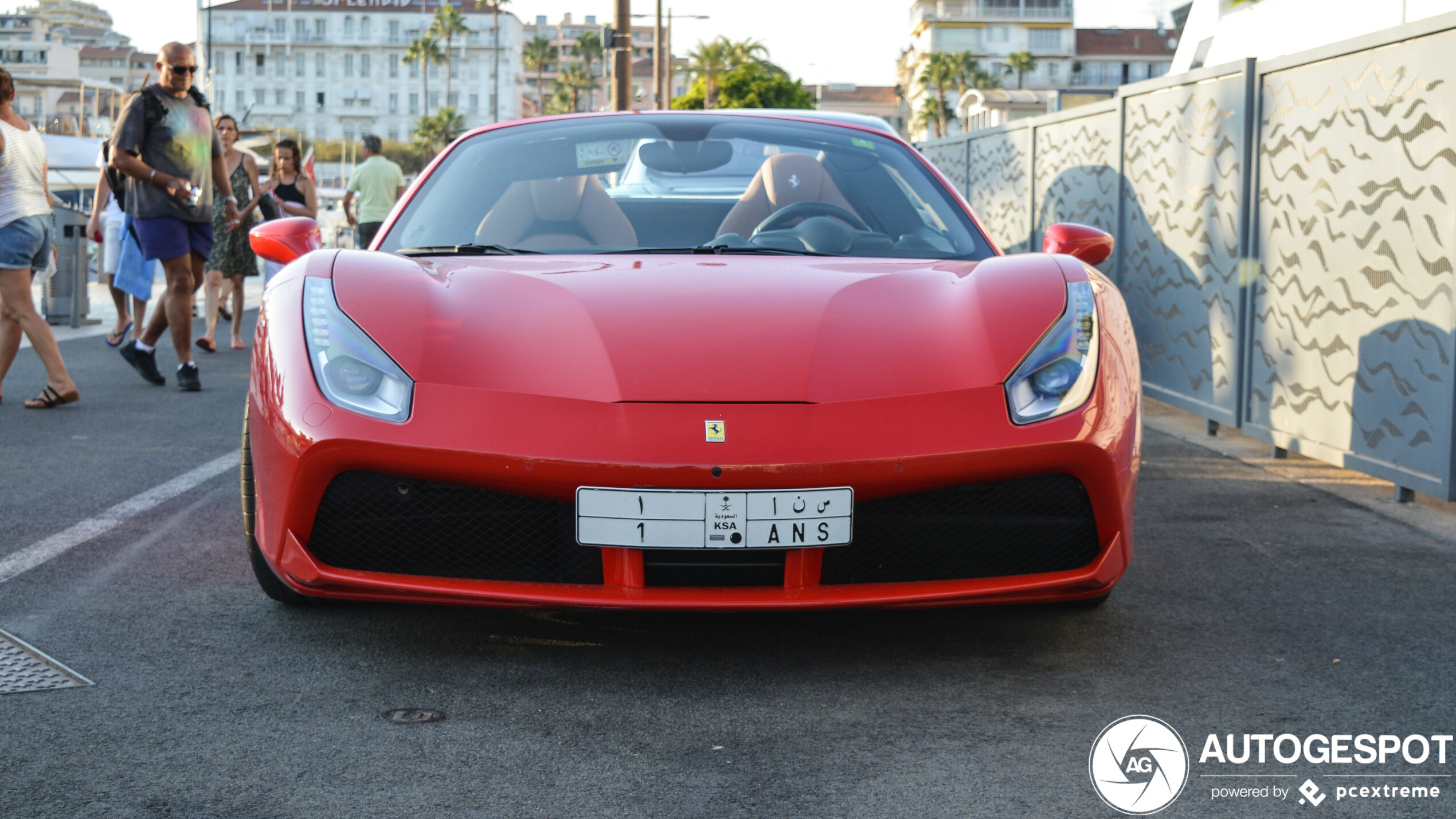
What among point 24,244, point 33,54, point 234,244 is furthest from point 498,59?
point 24,244

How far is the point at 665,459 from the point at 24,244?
5.18m

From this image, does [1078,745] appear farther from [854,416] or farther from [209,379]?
[209,379]

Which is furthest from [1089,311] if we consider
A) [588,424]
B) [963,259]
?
[588,424]

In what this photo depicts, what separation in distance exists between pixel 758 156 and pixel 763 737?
1.88m

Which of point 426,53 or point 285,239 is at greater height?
point 426,53

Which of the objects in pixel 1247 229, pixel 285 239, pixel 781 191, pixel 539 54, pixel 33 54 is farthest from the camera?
pixel 33 54

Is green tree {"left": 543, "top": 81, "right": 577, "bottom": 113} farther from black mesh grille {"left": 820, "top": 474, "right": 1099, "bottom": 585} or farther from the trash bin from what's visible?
black mesh grille {"left": 820, "top": 474, "right": 1099, "bottom": 585}

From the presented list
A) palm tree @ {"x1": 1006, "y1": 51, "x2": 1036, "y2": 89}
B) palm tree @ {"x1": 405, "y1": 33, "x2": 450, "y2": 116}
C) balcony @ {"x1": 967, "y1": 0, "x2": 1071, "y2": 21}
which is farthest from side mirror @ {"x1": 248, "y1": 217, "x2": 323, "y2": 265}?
palm tree @ {"x1": 405, "y1": 33, "x2": 450, "y2": 116}

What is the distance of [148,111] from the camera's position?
708 cm

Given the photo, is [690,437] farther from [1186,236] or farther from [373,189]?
[373,189]

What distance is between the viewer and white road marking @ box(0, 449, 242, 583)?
3.63 meters

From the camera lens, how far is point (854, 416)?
2541 mm

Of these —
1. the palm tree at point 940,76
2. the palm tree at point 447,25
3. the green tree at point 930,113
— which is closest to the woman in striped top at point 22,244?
the palm tree at point 940,76

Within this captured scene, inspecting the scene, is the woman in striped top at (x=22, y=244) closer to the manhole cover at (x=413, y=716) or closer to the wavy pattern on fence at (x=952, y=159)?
the manhole cover at (x=413, y=716)
